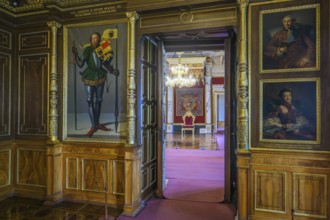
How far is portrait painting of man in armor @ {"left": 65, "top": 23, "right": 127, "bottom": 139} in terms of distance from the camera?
366 cm

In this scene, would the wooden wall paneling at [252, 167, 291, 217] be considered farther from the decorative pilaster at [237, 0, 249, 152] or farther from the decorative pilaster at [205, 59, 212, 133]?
the decorative pilaster at [205, 59, 212, 133]

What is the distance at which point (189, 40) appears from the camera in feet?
14.5

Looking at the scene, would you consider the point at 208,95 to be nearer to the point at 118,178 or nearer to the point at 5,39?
the point at 118,178

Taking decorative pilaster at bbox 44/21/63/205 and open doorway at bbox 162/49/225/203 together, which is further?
open doorway at bbox 162/49/225/203

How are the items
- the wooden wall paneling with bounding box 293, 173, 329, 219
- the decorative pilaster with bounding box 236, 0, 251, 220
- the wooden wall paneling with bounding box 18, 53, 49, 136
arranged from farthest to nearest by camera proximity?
the wooden wall paneling with bounding box 18, 53, 49, 136, the decorative pilaster with bounding box 236, 0, 251, 220, the wooden wall paneling with bounding box 293, 173, 329, 219

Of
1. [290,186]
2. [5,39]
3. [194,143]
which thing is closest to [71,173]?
[5,39]

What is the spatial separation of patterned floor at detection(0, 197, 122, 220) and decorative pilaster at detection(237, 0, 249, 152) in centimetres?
200

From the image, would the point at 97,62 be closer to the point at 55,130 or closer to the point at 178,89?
the point at 55,130

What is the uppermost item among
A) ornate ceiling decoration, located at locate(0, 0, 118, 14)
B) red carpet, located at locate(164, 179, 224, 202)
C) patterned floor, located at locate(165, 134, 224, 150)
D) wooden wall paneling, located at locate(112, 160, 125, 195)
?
ornate ceiling decoration, located at locate(0, 0, 118, 14)

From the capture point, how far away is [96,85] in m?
3.76

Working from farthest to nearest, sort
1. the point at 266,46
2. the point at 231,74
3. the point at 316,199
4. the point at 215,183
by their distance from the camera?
the point at 215,183, the point at 231,74, the point at 266,46, the point at 316,199

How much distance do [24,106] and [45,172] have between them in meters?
1.18

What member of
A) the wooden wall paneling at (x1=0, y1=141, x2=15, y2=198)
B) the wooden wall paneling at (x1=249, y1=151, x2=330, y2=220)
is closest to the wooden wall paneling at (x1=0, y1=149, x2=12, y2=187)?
the wooden wall paneling at (x1=0, y1=141, x2=15, y2=198)

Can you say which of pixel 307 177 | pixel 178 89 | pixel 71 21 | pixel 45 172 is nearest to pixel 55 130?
pixel 45 172
